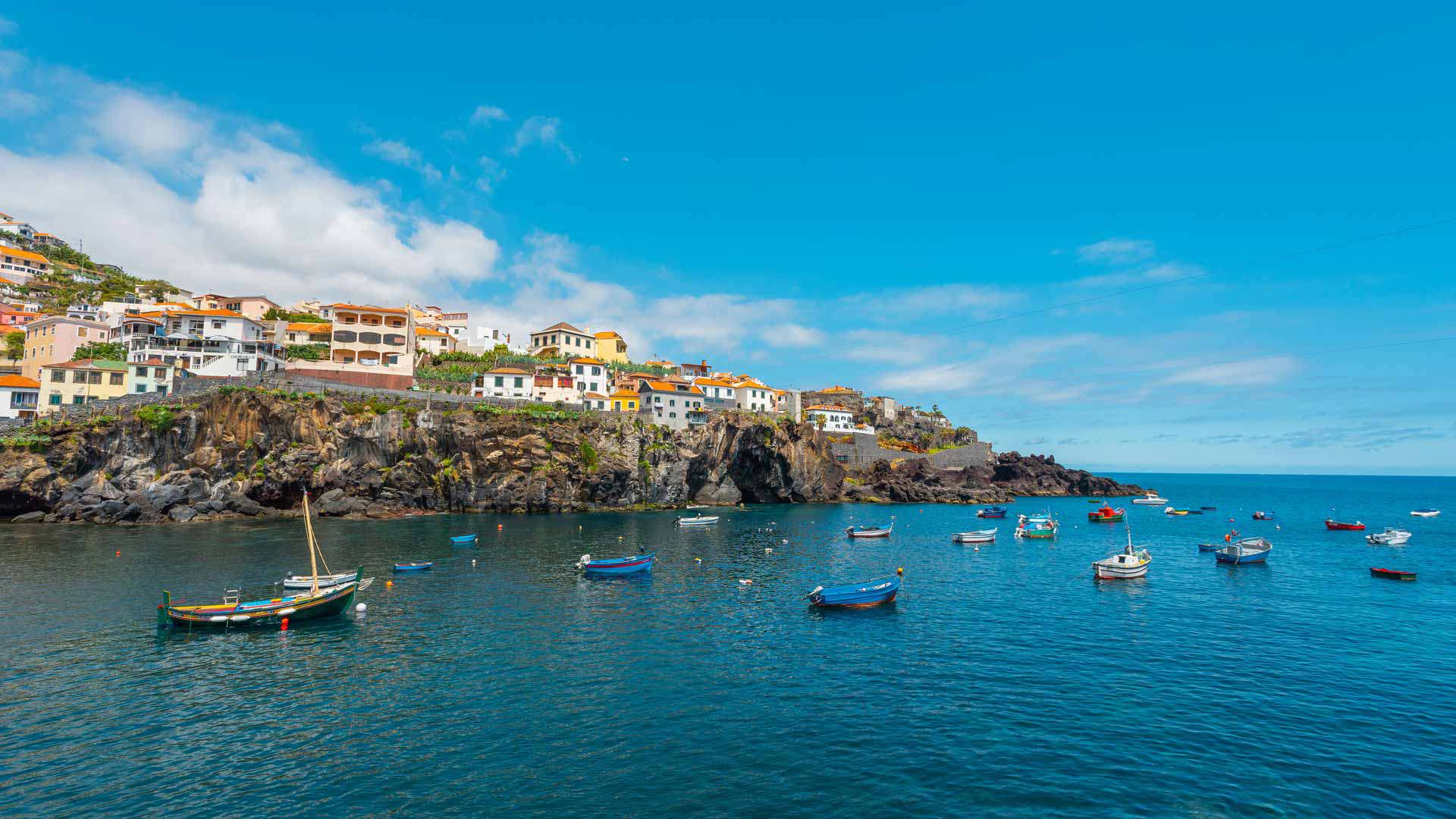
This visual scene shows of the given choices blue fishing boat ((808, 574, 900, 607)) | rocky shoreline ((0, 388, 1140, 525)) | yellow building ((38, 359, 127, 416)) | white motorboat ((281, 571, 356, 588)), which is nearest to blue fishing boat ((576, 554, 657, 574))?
blue fishing boat ((808, 574, 900, 607))

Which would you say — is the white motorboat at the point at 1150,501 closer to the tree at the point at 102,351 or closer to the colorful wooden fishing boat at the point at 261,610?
the colorful wooden fishing boat at the point at 261,610

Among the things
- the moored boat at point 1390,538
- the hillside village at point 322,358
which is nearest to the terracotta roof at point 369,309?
the hillside village at point 322,358

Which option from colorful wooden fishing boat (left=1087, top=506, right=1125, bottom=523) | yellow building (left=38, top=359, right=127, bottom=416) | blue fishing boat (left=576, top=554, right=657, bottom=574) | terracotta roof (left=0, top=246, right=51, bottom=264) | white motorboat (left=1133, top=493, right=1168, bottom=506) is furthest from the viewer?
white motorboat (left=1133, top=493, right=1168, bottom=506)

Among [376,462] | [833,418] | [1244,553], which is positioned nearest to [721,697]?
[1244,553]

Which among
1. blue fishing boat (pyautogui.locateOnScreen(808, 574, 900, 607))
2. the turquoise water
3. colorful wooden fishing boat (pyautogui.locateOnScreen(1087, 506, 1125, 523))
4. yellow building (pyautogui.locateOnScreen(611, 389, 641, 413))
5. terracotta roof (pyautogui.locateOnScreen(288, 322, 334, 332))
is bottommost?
the turquoise water

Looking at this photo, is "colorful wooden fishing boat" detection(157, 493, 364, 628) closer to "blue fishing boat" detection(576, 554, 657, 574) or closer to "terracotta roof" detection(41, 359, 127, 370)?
"blue fishing boat" detection(576, 554, 657, 574)

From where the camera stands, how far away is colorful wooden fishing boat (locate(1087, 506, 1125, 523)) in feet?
Result: 320

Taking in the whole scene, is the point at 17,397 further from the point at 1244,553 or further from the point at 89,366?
the point at 1244,553

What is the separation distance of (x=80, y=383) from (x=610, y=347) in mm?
86572

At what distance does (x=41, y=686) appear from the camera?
24.7 meters

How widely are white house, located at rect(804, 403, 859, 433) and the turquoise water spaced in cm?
9753

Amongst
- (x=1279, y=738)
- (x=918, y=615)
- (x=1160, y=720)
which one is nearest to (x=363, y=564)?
(x=918, y=615)

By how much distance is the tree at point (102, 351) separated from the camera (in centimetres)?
8962

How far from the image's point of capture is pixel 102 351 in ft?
299
